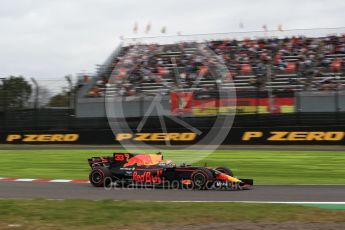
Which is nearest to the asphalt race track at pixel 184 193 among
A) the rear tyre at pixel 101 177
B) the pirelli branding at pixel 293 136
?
the rear tyre at pixel 101 177

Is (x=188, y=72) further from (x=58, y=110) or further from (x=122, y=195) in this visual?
(x=122, y=195)

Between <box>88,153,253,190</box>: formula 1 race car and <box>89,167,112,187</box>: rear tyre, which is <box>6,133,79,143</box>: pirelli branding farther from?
<box>89,167,112,187</box>: rear tyre

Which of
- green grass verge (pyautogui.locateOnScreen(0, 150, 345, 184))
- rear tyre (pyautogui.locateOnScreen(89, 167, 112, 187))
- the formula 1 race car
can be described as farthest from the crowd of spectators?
rear tyre (pyautogui.locateOnScreen(89, 167, 112, 187))

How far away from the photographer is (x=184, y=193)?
9266 millimetres

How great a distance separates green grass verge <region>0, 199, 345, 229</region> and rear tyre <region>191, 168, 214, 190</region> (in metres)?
1.77

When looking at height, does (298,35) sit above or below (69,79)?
above

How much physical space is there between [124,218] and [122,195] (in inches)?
100

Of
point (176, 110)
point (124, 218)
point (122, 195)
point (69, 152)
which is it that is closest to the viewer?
point (124, 218)

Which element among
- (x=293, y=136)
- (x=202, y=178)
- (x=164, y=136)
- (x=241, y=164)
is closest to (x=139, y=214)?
(x=202, y=178)

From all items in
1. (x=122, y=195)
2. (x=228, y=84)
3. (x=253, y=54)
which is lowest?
(x=122, y=195)

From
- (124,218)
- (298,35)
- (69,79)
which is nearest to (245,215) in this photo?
(124,218)

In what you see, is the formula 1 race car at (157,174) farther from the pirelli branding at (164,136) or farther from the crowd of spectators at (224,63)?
the crowd of spectators at (224,63)

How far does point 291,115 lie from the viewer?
782 inches

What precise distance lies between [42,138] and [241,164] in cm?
1063
